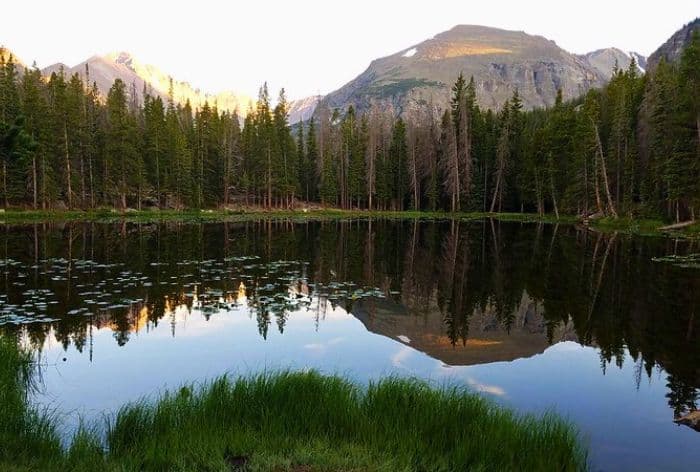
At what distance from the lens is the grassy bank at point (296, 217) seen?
4962cm

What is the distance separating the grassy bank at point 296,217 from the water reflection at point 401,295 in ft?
63.4

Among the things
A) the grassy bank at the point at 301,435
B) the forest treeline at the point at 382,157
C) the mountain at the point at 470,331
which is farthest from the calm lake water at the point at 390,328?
the forest treeline at the point at 382,157

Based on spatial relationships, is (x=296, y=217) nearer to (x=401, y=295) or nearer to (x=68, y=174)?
(x=68, y=174)

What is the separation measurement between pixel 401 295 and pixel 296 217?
58112 millimetres

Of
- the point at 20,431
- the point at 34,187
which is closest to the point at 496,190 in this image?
the point at 34,187

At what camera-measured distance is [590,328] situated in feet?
46.7

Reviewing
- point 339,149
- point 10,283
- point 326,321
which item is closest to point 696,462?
point 326,321

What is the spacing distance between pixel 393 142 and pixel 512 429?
306 feet

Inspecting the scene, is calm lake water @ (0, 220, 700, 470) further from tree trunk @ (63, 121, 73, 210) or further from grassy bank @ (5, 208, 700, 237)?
tree trunk @ (63, 121, 73, 210)

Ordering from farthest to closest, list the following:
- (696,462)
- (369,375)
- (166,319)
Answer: (166,319) < (369,375) < (696,462)

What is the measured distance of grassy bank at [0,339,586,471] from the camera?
5637 mm

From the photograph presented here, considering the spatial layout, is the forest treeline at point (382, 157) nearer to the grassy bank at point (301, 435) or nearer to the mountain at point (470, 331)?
the mountain at point (470, 331)

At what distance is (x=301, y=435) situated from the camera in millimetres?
6340

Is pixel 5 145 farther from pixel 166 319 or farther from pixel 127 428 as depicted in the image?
pixel 127 428
